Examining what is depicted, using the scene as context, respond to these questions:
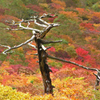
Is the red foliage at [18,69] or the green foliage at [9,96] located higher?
the green foliage at [9,96]

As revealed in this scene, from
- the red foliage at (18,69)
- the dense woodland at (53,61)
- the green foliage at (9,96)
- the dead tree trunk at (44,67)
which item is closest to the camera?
the green foliage at (9,96)

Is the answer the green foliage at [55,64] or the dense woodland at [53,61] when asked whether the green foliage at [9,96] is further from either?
the green foliage at [55,64]

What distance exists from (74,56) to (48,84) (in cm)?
1099

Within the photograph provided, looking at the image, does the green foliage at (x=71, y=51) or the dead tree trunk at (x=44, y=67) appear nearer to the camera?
the dead tree trunk at (x=44, y=67)

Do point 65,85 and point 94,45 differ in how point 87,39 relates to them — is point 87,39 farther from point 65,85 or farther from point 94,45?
point 65,85

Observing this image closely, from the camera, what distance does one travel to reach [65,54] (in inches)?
561

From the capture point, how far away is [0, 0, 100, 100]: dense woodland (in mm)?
5363

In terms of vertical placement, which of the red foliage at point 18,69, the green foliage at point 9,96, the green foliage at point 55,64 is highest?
the green foliage at point 9,96

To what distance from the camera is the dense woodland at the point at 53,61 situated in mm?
5363

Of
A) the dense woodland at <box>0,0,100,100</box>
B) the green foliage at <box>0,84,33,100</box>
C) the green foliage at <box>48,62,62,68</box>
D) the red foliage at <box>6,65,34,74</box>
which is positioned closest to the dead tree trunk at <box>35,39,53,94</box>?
the dense woodland at <box>0,0,100,100</box>

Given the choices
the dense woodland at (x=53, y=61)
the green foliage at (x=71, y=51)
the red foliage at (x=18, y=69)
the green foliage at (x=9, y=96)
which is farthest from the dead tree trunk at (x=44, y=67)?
the green foliage at (x=71, y=51)

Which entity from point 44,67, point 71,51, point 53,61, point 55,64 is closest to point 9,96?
point 44,67

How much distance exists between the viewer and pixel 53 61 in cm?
1308

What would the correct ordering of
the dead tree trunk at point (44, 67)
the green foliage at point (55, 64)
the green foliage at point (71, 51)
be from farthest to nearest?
the green foliage at point (71, 51)
the green foliage at point (55, 64)
the dead tree trunk at point (44, 67)
